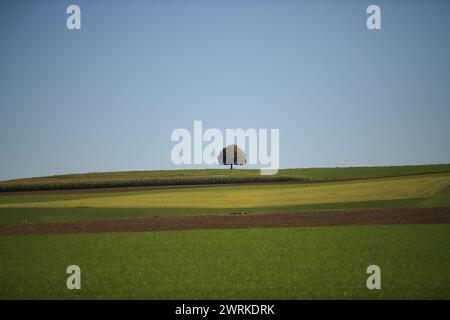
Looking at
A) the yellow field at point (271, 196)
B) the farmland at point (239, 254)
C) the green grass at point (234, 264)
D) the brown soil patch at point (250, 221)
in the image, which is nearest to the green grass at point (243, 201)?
the yellow field at point (271, 196)

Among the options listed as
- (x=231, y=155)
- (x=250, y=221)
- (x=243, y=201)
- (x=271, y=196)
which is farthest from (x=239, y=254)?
(x=231, y=155)

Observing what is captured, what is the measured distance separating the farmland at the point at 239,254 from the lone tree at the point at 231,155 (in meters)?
74.4

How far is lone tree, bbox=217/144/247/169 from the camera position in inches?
4786

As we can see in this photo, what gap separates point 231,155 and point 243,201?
2803 inches

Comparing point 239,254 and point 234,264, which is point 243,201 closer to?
point 239,254

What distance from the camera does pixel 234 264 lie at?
19297 mm

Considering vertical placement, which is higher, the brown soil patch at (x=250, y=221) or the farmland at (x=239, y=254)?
the farmland at (x=239, y=254)

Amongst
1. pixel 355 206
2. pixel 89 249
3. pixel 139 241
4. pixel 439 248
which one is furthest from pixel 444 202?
pixel 89 249

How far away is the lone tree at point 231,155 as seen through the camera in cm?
12156

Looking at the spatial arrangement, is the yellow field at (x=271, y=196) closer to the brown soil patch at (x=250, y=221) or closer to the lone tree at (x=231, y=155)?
A: the brown soil patch at (x=250, y=221)

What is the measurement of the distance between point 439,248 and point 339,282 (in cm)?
913
